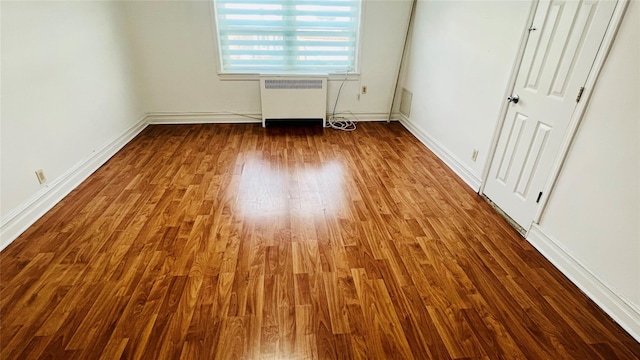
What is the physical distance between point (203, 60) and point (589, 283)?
432cm

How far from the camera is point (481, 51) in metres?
2.80

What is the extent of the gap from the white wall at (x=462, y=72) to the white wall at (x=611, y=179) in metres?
0.78

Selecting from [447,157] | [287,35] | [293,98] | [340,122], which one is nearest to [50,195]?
[293,98]

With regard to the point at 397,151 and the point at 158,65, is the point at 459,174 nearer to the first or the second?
the point at 397,151

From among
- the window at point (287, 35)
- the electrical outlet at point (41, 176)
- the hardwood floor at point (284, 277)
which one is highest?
the window at point (287, 35)

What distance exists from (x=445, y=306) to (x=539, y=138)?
52.5 inches

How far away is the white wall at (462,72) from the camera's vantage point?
253 cm

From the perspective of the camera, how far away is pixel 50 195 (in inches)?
97.0

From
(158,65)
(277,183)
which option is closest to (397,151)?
(277,183)

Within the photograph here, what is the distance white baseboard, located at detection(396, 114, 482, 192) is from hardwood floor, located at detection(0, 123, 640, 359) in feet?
0.36

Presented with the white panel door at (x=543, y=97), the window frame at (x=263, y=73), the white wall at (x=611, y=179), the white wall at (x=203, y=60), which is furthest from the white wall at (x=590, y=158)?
the window frame at (x=263, y=73)

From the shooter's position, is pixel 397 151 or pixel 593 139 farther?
pixel 397 151

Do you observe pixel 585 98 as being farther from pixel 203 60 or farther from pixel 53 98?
pixel 203 60

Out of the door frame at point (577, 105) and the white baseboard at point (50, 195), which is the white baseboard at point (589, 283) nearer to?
the door frame at point (577, 105)
